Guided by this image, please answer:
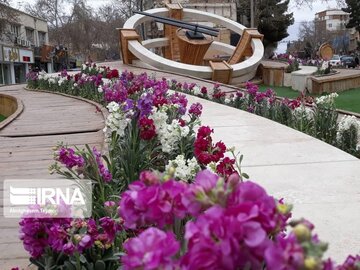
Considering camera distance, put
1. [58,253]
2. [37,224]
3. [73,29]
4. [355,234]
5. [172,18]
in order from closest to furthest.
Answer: [37,224] < [58,253] < [355,234] < [172,18] < [73,29]

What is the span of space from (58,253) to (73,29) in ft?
213

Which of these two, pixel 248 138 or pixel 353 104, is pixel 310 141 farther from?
pixel 353 104

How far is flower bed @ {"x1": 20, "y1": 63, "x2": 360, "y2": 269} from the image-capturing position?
30.9 inches

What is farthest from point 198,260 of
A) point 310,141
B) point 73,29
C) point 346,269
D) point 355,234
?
point 73,29

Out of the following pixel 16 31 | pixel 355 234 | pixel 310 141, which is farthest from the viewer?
pixel 16 31

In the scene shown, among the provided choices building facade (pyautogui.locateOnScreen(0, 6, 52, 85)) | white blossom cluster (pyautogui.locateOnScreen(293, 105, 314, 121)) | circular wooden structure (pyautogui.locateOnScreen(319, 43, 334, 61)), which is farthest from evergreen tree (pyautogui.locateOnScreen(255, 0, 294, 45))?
white blossom cluster (pyautogui.locateOnScreen(293, 105, 314, 121))

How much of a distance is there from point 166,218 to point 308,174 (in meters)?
3.09

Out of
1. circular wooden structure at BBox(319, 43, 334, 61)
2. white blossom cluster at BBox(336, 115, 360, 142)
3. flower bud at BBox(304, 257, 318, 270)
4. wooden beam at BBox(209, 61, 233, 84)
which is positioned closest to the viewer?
flower bud at BBox(304, 257, 318, 270)

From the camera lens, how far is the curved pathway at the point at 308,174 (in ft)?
8.88

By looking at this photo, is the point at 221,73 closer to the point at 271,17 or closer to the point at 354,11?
the point at 271,17

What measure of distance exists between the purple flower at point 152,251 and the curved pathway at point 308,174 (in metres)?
1.70

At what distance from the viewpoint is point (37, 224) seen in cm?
171

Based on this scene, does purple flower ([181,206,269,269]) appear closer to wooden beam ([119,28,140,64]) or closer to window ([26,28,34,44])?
wooden beam ([119,28,140,64])

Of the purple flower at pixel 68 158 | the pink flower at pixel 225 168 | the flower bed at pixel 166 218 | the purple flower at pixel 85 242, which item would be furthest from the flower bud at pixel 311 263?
the purple flower at pixel 68 158
